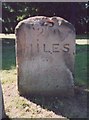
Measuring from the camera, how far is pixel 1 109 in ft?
17.3

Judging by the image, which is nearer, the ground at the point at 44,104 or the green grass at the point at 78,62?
the ground at the point at 44,104

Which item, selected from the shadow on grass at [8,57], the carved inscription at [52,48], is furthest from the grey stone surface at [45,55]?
the shadow on grass at [8,57]

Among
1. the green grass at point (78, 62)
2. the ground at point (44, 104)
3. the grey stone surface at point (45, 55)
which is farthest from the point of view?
the green grass at point (78, 62)

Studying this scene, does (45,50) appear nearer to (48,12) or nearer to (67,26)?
(67,26)

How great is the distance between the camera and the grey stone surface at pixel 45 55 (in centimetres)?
592

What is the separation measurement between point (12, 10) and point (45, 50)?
494 inches

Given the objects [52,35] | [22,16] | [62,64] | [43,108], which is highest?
[22,16]

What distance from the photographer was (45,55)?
236 inches

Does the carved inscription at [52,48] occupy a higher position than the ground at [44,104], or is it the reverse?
the carved inscription at [52,48]

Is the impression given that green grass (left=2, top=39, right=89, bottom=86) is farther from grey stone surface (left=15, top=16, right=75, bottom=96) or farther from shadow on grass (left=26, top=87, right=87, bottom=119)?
grey stone surface (left=15, top=16, right=75, bottom=96)

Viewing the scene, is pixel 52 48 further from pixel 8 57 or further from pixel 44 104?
pixel 8 57

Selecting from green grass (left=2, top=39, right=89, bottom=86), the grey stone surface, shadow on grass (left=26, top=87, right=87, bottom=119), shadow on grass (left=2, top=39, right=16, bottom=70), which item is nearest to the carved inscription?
the grey stone surface

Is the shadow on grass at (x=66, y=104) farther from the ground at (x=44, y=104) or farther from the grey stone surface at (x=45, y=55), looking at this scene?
the grey stone surface at (x=45, y=55)

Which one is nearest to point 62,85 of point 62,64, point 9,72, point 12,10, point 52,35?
point 62,64
